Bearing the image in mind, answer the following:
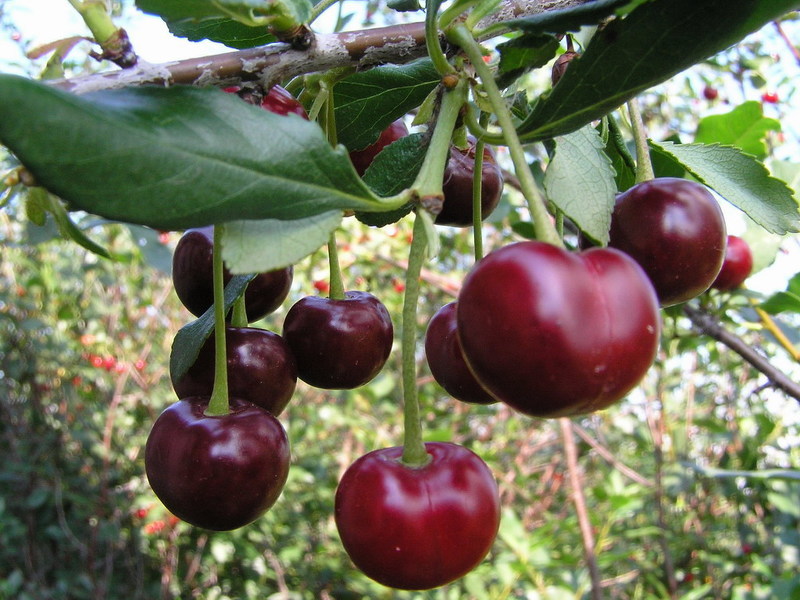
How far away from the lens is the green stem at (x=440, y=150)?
0.52 m

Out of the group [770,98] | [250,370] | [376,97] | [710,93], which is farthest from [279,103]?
[710,93]

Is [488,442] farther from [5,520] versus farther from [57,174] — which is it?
[57,174]

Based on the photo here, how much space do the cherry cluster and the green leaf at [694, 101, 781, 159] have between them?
2.32 ft

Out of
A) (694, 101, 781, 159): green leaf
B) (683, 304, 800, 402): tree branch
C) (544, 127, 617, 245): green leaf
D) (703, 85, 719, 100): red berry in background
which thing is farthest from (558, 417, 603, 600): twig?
(703, 85, 719, 100): red berry in background

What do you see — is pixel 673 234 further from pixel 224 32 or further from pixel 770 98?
pixel 770 98

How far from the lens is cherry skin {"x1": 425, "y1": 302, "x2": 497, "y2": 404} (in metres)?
0.72

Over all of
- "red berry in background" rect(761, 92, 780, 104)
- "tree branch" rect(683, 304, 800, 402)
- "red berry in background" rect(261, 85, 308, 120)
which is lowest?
"red berry in background" rect(761, 92, 780, 104)

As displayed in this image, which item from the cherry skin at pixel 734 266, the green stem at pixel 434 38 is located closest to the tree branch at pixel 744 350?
the cherry skin at pixel 734 266

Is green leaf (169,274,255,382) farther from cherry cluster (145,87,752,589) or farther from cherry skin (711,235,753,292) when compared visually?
cherry skin (711,235,753,292)

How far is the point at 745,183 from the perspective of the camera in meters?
0.74

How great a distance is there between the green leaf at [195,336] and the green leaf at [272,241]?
176 millimetres

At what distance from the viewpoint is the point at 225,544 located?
3846 millimetres

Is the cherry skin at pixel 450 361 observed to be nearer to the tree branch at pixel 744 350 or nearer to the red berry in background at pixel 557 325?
the red berry in background at pixel 557 325

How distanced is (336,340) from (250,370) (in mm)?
101
